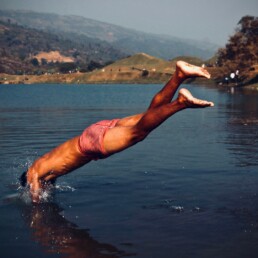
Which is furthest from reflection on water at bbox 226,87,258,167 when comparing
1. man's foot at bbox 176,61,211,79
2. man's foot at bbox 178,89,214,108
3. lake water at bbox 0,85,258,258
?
man's foot at bbox 178,89,214,108

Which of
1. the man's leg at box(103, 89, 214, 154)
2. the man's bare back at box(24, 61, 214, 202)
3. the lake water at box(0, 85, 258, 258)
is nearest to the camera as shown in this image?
the man's leg at box(103, 89, 214, 154)

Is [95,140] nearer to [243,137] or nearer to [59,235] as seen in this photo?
[59,235]

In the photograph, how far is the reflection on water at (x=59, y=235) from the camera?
878 centimetres

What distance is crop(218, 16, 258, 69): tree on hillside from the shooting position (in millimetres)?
109875

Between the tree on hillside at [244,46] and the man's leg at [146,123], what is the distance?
338 feet

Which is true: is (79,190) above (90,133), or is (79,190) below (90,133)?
below

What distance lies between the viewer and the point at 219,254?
28.0 ft

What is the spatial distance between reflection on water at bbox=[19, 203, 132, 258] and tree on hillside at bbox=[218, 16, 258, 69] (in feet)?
336

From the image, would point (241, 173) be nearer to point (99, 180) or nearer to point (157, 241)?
point (99, 180)

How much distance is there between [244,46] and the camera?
114938 millimetres

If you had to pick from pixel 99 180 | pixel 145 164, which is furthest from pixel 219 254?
pixel 145 164

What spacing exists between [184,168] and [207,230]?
658 centimetres

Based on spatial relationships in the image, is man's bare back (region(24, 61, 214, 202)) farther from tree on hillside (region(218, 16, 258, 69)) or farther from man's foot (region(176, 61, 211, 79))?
tree on hillside (region(218, 16, 258, 69))

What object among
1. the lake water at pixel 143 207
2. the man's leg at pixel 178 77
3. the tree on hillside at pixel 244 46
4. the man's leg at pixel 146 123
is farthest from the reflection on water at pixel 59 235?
the tree on hillside at pixel 244 46
